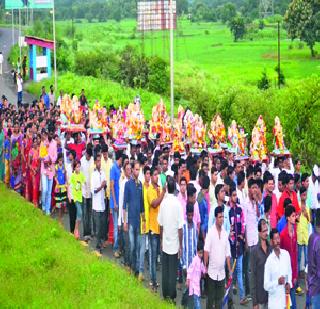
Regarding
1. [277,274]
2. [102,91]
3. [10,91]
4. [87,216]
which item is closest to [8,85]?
[10,91]

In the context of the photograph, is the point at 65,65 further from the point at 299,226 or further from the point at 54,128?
the point at 299,226

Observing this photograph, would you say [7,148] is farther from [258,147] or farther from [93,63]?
[93,63]

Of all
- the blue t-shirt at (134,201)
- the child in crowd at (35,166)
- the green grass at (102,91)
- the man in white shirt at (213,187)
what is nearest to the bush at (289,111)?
the child in crowd at (35,166)

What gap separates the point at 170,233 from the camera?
11.5 metres

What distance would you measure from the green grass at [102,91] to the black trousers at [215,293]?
89.9ft

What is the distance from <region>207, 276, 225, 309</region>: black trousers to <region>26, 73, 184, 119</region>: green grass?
1079 inches

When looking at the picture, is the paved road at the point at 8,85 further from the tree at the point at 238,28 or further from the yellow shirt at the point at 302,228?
the tree at the point at 238,28

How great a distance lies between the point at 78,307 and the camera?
11039mm

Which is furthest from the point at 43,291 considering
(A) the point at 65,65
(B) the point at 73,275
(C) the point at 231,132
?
(A) the point at 65,65

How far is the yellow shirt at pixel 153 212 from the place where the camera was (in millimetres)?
12258

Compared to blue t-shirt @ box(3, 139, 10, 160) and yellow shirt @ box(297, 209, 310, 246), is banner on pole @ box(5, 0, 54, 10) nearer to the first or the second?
blue t-shirt @ box(3, 139, 10, 160)

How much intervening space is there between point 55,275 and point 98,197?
191 centimetres

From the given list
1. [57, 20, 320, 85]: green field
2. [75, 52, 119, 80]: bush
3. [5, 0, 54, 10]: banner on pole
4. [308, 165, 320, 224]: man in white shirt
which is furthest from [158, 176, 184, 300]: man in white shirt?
[57, 20, 320, 85]: green field

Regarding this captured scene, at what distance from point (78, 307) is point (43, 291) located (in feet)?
3.19
